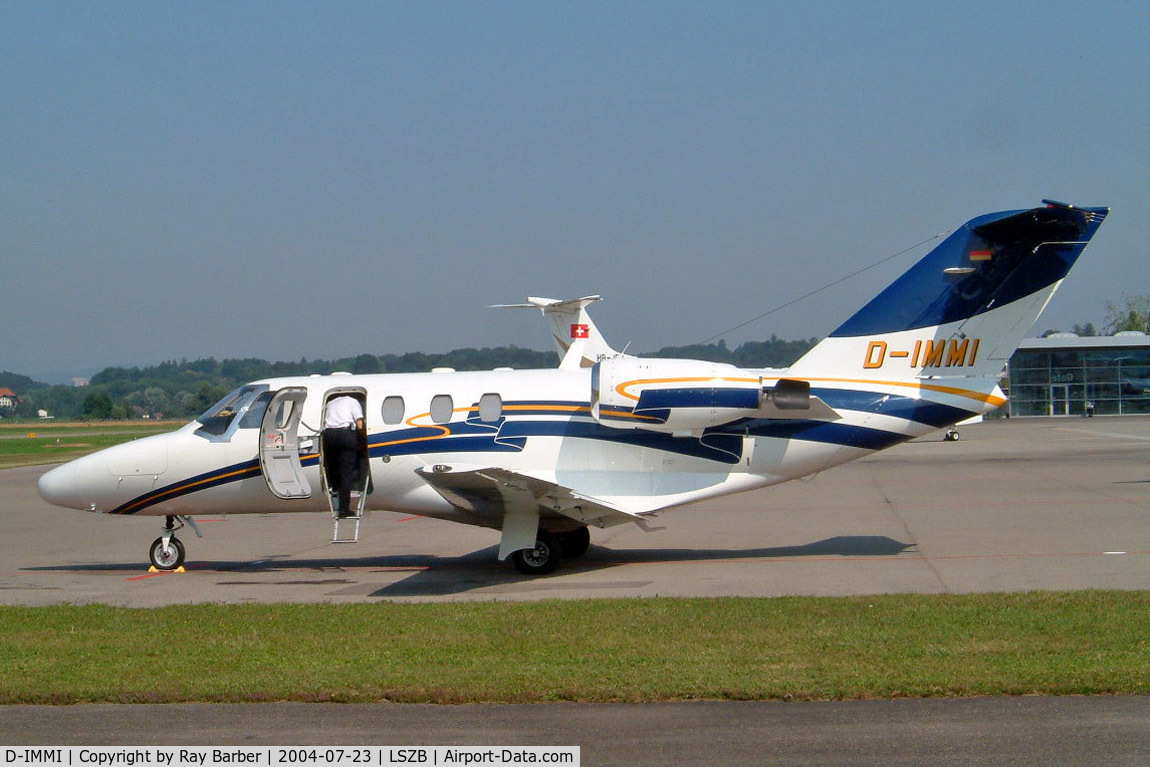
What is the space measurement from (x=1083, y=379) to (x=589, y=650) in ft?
229

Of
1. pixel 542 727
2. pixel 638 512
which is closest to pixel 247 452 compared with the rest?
pixel 638 512

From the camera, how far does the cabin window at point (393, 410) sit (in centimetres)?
1500

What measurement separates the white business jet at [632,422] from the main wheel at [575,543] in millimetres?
30

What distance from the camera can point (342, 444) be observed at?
14680 millimetres

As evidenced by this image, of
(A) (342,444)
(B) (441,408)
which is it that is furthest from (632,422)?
(A) (342,444)

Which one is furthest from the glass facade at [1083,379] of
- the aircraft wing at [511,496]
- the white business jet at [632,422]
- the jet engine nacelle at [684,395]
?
the aircraft wing at [511,496]

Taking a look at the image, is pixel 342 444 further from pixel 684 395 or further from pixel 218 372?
pixel 218 372

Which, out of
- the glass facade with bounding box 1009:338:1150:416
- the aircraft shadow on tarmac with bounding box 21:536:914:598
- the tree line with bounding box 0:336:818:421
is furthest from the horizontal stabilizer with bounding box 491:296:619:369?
the glass facade with bounding box 1009:338:1150:416

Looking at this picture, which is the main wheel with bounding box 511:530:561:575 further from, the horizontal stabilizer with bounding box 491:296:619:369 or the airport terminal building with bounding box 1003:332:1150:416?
the airport terminal building with bounding box 1003:332:1150:416

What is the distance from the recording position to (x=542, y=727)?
704 cm

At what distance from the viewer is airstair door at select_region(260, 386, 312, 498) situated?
49.7 feet

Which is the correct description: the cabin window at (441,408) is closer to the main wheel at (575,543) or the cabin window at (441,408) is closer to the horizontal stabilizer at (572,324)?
the main wheel at (575,543)

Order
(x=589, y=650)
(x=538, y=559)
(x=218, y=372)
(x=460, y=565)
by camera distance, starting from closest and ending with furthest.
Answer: (x=589, y=650)
(x=538, y=559)
(x=460, y=565)
(x=218, y=372)

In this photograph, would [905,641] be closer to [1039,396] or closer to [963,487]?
[963,487]
